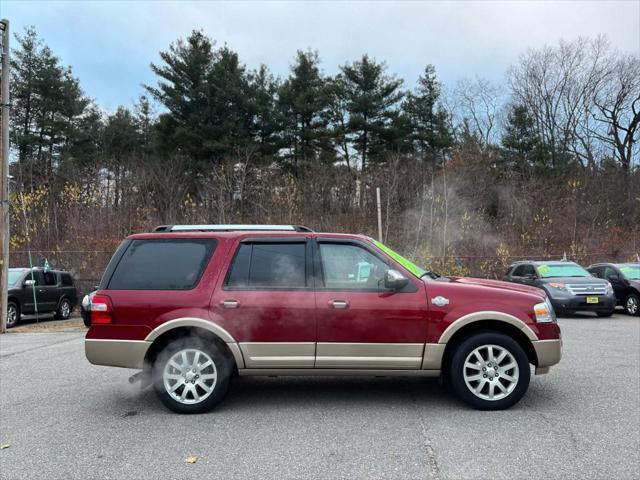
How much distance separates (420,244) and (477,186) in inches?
332

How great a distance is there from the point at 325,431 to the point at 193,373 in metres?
1.48

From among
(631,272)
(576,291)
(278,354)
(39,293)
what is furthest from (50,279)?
(631,272)

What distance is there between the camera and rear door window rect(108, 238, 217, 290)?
543 cm

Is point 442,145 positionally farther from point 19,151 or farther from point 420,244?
point 19,151

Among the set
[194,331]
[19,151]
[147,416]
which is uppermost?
[19,151]

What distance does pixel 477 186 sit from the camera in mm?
33375

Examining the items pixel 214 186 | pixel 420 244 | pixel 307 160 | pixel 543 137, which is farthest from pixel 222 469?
pixel 543 137

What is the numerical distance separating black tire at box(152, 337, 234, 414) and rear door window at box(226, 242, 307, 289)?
681mm

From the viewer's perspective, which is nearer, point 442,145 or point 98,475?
point 98,475

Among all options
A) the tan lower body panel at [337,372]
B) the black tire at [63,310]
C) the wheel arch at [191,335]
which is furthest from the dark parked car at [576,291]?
the black tire at [63,310]

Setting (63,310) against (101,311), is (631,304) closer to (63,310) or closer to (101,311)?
(101,311)

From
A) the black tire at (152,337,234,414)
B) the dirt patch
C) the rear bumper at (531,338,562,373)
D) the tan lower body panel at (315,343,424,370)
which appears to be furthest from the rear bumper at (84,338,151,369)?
the dirt patch

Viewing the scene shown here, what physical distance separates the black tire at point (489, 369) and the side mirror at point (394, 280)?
0.86m

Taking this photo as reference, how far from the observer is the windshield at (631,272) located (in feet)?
50.5
